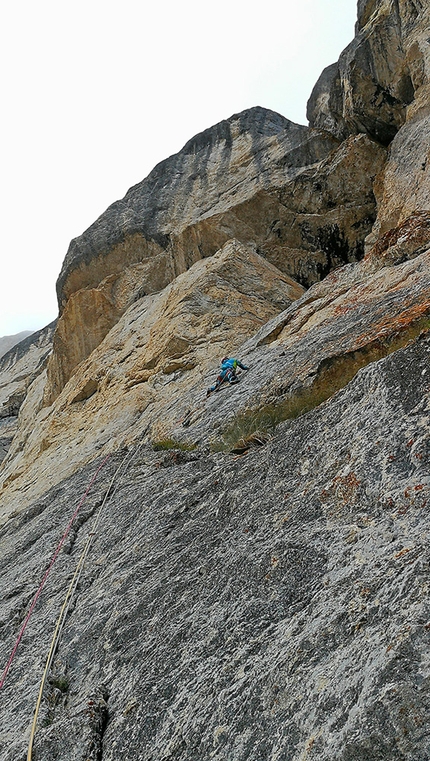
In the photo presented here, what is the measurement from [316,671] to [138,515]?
4.71 meters

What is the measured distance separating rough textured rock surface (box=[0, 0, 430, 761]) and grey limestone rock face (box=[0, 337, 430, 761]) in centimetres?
2

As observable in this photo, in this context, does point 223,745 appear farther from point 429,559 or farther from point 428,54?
point 428,54

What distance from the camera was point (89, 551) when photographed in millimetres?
8336

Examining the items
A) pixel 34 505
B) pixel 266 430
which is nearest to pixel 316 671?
pixel 266 430

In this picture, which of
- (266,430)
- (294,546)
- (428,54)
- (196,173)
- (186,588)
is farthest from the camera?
(196,173)

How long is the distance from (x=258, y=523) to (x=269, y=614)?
124 centimetres

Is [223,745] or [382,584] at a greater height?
[382,584]

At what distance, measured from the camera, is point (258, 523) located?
5.77 metres

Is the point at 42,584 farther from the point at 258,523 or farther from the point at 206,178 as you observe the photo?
the point at 206,178

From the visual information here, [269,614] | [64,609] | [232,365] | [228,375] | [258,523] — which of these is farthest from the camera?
[232,365]

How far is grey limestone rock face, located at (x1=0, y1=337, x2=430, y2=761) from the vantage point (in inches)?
137

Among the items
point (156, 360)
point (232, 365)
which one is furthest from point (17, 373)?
point (232, 365)

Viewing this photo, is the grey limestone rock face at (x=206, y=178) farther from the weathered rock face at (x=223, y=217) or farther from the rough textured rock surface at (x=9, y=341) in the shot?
the rough textured rock surface at (x=9, y=341)

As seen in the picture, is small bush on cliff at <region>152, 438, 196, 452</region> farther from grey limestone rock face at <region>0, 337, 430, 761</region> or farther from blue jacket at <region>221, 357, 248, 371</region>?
blue jacket at <region>221, 357, 248, 371</region>
